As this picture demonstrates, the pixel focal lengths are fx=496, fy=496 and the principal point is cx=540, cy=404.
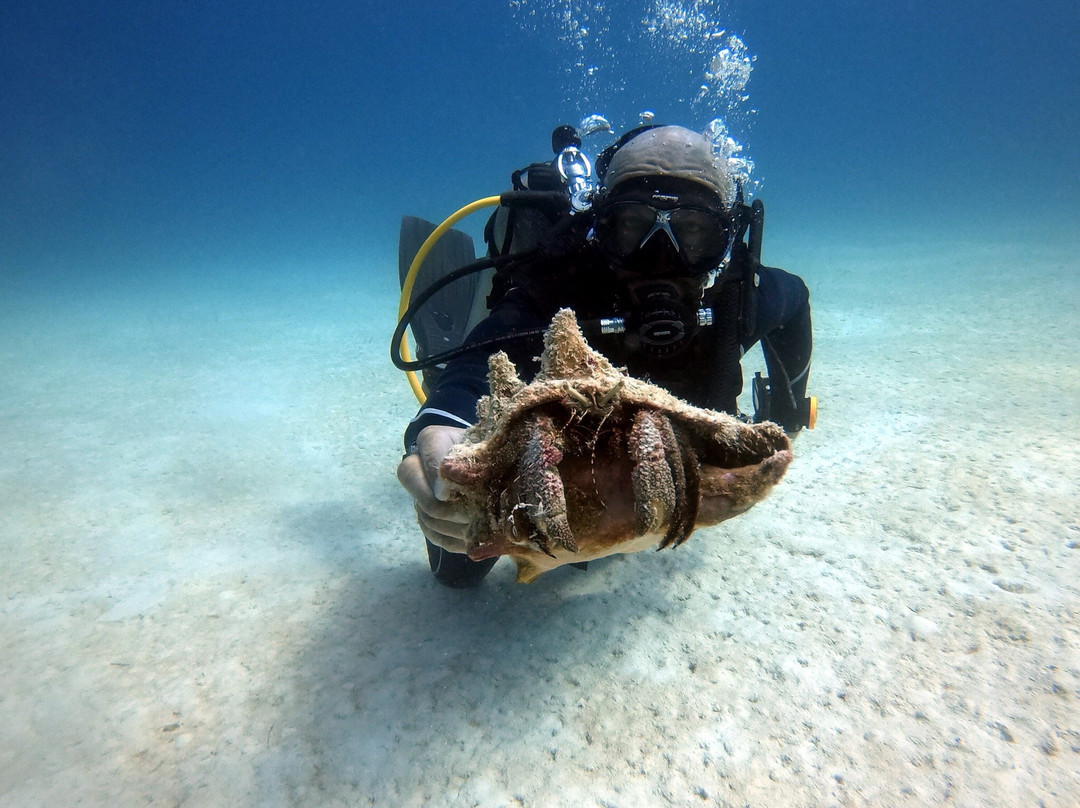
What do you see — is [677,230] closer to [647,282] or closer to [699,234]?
[699,234]

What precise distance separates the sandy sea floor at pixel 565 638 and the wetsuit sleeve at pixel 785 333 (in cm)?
79

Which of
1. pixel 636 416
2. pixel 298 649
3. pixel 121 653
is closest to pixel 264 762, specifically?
pixel 298 649

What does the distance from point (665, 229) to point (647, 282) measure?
290 millimetres

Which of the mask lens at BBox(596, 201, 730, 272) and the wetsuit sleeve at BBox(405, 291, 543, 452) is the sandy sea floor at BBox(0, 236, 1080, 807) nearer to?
the wetsuit sleeve at BBox(405, 291, 543, 452)

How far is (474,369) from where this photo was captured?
2566mm

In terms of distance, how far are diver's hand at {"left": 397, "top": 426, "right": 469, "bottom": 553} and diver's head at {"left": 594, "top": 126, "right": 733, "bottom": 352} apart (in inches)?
51.4

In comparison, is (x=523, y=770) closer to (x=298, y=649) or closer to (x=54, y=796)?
(x=298, y=649)

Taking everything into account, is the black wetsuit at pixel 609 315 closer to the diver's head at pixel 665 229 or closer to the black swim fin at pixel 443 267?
the diver's head at pixel 665 229

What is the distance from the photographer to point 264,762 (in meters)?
2.14

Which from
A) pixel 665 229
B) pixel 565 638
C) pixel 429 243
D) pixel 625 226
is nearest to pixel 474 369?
pixel 625 226

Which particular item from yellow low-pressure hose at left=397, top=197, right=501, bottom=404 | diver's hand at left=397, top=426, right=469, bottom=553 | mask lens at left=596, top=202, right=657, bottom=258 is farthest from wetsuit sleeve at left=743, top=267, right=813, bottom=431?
diver's hand at left=397, top=426, right=469, bottom=553

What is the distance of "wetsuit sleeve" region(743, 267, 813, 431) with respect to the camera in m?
3.24

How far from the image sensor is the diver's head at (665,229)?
8.79 feet

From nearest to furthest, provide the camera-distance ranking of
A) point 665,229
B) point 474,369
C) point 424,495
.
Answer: point 424,495, point 474,369, point 665,229
